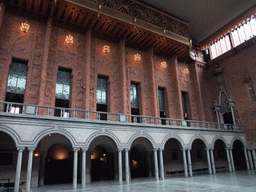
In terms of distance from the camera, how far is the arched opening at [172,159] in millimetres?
18797

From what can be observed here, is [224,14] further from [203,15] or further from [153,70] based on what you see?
[153,70]

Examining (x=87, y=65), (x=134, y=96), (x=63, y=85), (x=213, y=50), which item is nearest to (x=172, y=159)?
(x=134, y=96)

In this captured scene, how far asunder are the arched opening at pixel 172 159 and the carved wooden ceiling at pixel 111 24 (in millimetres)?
10186

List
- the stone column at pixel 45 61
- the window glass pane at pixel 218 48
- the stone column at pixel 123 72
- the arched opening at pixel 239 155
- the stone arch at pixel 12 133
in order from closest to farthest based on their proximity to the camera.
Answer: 1. the stone arch at pixel 12 133
2. the stone column at pixel 45 61
3. the stone column at pixel 123 72
4. the arched opening at pixel 239 155
5. the window glass pane at pixel 218 48

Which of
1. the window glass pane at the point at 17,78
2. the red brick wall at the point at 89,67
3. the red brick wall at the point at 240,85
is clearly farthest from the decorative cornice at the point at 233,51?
the window glass pane at the point at 17,78

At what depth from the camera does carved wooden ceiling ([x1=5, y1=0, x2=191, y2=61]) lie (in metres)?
15.8

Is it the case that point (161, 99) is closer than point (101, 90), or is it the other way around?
point (101, 90)

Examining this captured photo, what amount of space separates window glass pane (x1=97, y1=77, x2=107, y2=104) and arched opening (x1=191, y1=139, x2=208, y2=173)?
10548 millimetres

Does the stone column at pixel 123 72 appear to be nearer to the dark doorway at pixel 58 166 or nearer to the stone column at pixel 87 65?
the stone column at pixel 87 65

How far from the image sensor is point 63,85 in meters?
16.7

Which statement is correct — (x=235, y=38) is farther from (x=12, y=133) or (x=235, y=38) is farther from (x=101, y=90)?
(x=12, y=133)

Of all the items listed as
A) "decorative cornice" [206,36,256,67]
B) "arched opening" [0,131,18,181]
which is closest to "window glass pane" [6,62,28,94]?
"arched opening" [0,131,18,181]

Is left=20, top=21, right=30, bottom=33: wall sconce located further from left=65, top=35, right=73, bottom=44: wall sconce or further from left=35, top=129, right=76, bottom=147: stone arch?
left=35, top=129, right=76, bottom=147: stone arch

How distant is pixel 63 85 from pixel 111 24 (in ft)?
22.9
